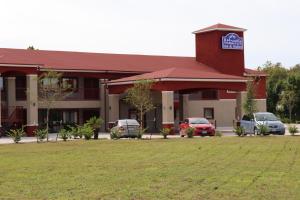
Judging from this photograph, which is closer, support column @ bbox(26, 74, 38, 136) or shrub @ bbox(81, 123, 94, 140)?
shrub @ bbox(81, 123, 94, 140)

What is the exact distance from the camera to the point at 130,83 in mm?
46969

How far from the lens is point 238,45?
5816 cm

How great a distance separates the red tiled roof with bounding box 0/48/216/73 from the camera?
48.4 meters

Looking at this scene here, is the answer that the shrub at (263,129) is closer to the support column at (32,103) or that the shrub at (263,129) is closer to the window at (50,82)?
the window at (50,82)

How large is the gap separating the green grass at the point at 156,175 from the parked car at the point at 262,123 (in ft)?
52.0

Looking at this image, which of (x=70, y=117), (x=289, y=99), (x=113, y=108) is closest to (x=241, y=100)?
(x=113, y=108)

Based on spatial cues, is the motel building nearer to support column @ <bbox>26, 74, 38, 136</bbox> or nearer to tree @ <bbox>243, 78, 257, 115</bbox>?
support column @ <bbox>26, 74, 38, 136</bbox>

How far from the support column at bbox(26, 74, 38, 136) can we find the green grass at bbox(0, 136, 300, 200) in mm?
22413

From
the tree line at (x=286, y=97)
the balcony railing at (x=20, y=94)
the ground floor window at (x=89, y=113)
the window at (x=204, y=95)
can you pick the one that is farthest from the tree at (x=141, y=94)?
the tree line at (x=286, y=97)

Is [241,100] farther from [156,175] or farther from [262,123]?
[156,175]

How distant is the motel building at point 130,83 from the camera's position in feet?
146

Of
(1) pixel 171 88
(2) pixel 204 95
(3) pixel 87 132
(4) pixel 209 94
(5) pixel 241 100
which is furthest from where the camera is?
(4) pixel 209 94

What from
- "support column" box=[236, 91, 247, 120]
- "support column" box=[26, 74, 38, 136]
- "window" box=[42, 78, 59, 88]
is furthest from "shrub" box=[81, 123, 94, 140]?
"support column" box=[236, 91, 247, 120]

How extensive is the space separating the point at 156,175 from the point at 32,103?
31.3m
